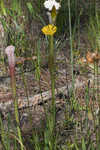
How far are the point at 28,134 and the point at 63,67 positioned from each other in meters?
0.65

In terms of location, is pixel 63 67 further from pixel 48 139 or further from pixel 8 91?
pixel 48 139

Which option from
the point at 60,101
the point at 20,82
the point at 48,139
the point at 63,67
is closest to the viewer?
the point at 48,139

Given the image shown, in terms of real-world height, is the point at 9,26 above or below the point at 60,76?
above

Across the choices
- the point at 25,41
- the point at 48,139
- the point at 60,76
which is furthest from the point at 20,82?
the point at 48,139

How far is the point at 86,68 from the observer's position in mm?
1662

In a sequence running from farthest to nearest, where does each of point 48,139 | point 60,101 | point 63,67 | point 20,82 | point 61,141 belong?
point 63,67 → point 20,82 → point 60,101 → point 61,141 → point 48,139

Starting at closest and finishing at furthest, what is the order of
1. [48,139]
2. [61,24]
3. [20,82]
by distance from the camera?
[48,139] < [20,82] < [61,24]

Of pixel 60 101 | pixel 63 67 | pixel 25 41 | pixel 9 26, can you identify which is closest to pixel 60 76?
pixel 63 67

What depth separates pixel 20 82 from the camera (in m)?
1.56

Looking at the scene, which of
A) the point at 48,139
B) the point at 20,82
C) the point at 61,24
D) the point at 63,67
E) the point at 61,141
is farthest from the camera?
the point at 61,24

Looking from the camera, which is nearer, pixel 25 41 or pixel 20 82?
pixel 20 82

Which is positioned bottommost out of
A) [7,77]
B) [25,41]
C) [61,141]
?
[61,141]

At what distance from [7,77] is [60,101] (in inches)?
15.2

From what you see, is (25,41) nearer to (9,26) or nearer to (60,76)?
(9,26)
